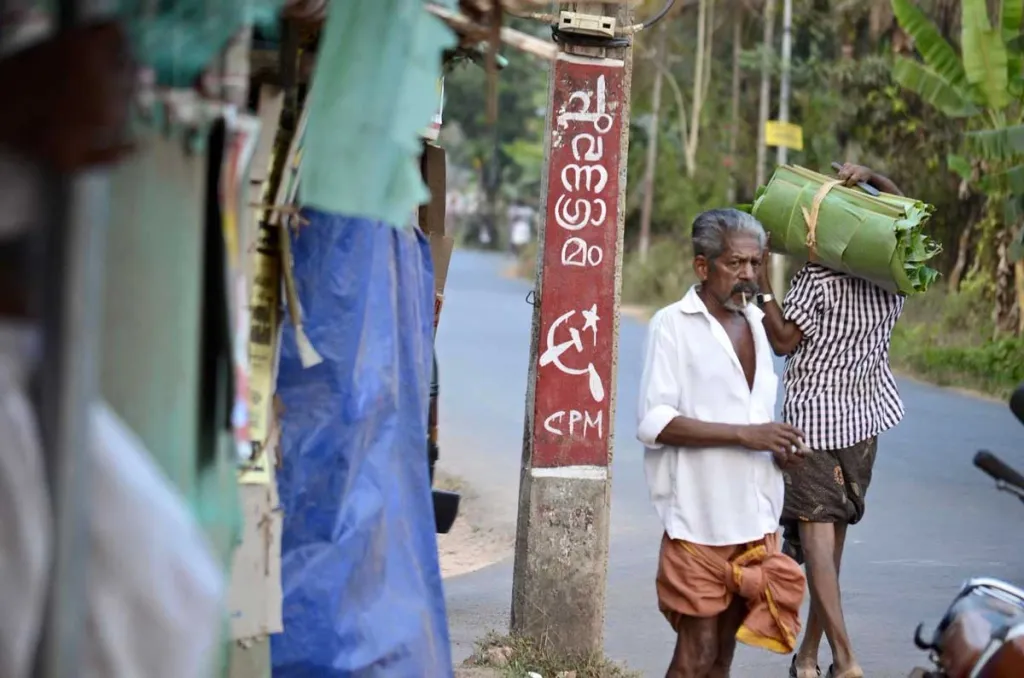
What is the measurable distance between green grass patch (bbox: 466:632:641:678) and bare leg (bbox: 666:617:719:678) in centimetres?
79

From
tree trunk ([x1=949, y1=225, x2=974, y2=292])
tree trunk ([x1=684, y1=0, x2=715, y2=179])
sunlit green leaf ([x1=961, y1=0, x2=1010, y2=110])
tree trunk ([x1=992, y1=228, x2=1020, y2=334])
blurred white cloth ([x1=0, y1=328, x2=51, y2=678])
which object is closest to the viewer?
blurred white cloth ([x1=0, y1=328, x2=51, y2=678])

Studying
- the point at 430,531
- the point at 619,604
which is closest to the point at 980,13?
the point at 619,604

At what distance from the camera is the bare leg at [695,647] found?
5.11 m

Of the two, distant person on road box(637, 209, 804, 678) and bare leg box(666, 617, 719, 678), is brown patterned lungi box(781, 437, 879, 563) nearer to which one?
distant person on road box(637, 209, 804, 678)

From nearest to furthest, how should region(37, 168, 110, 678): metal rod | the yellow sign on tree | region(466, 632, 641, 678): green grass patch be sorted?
region(37, 168, 110, 678): metal rod
region(466, 632, 641, 678): green grass patch
the yellow sign on tree

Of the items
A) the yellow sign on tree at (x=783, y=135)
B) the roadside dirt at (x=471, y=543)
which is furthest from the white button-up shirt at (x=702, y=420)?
A: the yellow sign on tree at (x=783, y=135)

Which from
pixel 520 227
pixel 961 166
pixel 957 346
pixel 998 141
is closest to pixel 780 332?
pixel 998 141

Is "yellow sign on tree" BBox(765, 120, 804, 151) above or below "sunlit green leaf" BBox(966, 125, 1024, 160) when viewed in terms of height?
above

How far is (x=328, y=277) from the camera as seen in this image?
425cm

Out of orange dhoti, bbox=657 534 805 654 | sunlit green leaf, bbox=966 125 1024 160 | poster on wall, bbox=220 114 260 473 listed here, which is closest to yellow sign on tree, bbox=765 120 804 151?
sunlit green leaf, bbox=966 125 1024 160

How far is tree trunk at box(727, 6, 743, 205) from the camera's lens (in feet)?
84.9

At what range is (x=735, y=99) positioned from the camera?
26.8m

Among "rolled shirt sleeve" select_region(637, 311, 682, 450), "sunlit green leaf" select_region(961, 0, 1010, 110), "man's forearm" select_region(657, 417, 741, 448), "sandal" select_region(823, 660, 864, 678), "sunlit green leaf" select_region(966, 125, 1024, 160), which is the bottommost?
"sandal" select_region(823, 660, 864, 678)

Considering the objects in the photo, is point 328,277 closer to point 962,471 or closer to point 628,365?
point 962,471
